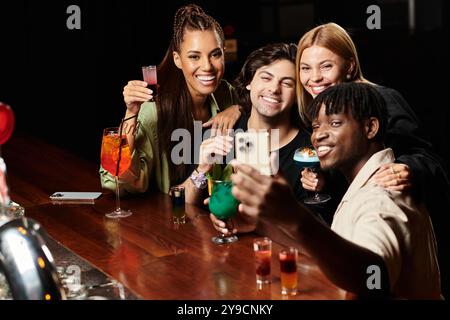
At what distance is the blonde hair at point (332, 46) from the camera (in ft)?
9.95

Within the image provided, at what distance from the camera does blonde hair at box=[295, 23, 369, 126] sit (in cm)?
303

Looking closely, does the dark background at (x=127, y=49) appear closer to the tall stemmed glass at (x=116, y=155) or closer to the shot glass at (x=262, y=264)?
the tall stemmed glass at (x=116, y=155)

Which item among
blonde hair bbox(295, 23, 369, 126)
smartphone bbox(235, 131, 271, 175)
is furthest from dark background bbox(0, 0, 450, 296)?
smartphone bbox(235, 131, 271, 175)

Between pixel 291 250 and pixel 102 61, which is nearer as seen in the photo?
pixel 291 250

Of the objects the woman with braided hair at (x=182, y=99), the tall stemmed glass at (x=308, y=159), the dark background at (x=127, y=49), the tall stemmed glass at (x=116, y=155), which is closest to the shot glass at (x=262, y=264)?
the tall stemmed glass at (x=116, y=155)

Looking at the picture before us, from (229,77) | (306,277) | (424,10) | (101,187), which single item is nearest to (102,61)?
(229,77)

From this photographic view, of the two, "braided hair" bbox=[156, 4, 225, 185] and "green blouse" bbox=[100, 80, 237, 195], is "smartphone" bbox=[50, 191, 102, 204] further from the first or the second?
"braided hair" bbox=[156, 4, 225, 185]

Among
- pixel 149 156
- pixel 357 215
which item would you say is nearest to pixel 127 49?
pixel 149 156

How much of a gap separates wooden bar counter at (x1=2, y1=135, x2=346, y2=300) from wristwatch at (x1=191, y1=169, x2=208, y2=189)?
0.46ft

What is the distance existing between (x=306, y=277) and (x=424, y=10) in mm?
2374

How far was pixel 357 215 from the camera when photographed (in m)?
2.12

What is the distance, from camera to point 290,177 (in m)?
3.25

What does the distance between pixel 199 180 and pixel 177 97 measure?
63cm
